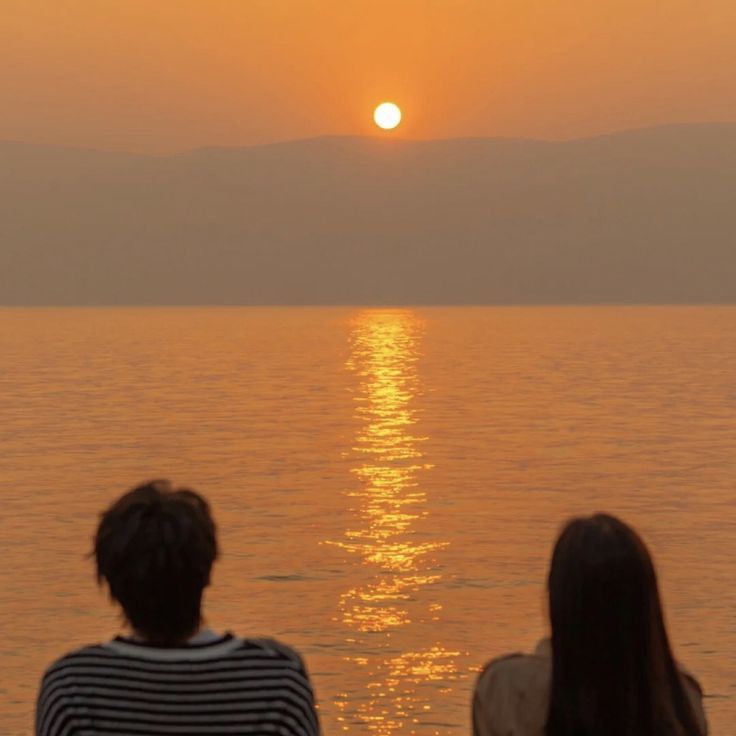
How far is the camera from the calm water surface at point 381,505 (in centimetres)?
1377

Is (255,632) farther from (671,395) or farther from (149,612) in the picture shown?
(671,395)

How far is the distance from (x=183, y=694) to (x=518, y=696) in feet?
2.25

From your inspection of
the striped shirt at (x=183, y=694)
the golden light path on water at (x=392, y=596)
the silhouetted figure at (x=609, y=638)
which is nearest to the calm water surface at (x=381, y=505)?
the golden light path on water at (x=392, y=596)

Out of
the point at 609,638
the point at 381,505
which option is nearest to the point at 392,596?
the point at 381,505

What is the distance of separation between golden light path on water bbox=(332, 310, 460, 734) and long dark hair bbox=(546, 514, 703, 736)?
836 centimetres

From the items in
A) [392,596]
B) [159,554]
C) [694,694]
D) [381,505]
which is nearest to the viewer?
[159,554]

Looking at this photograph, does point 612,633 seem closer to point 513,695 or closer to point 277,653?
point 513,695

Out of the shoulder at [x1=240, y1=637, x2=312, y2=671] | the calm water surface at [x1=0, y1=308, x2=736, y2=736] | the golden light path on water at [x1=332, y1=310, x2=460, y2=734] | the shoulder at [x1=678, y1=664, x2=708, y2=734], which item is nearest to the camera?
the shoulder at [x1=240, y1=637, x2=312, y2=671]

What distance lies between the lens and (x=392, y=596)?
16.5 meters

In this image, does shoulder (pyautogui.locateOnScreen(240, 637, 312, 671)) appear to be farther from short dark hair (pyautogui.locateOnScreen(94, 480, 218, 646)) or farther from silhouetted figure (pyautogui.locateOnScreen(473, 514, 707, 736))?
silhouetted figure (pyautogui.locateOnScreen(473, 514, 707, 736))

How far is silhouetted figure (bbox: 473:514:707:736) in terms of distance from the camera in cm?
324

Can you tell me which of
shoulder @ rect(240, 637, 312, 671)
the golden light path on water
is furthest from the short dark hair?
the golden light path on water

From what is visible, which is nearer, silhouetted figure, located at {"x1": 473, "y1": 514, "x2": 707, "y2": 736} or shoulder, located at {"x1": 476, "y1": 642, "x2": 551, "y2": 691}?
silhouetted figure, located at {"x1": 473, "y1": 514, "x2": 707, "y2": 736}

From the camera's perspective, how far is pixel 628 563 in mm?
3246
